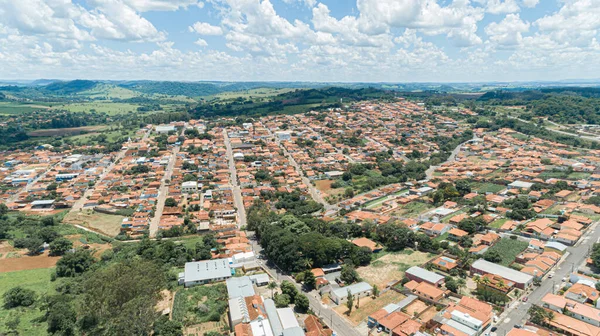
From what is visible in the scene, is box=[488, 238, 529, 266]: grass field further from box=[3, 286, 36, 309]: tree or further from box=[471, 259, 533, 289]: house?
box=[3, 286, 36, 309]: tree

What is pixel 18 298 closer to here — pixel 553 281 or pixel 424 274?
pixel 424 274

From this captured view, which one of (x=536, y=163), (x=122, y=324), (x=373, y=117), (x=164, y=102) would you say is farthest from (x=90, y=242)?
(x=164, y=102)

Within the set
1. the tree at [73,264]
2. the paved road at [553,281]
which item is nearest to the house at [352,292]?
the paved road at [553,281]

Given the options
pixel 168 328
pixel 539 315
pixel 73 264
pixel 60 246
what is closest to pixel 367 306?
pixel 539 315

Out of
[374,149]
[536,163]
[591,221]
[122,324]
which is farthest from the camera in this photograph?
[374,149]

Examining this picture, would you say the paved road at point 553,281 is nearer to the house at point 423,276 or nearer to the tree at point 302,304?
the house at point 423,276

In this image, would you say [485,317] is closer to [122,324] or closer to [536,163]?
[122,324]
